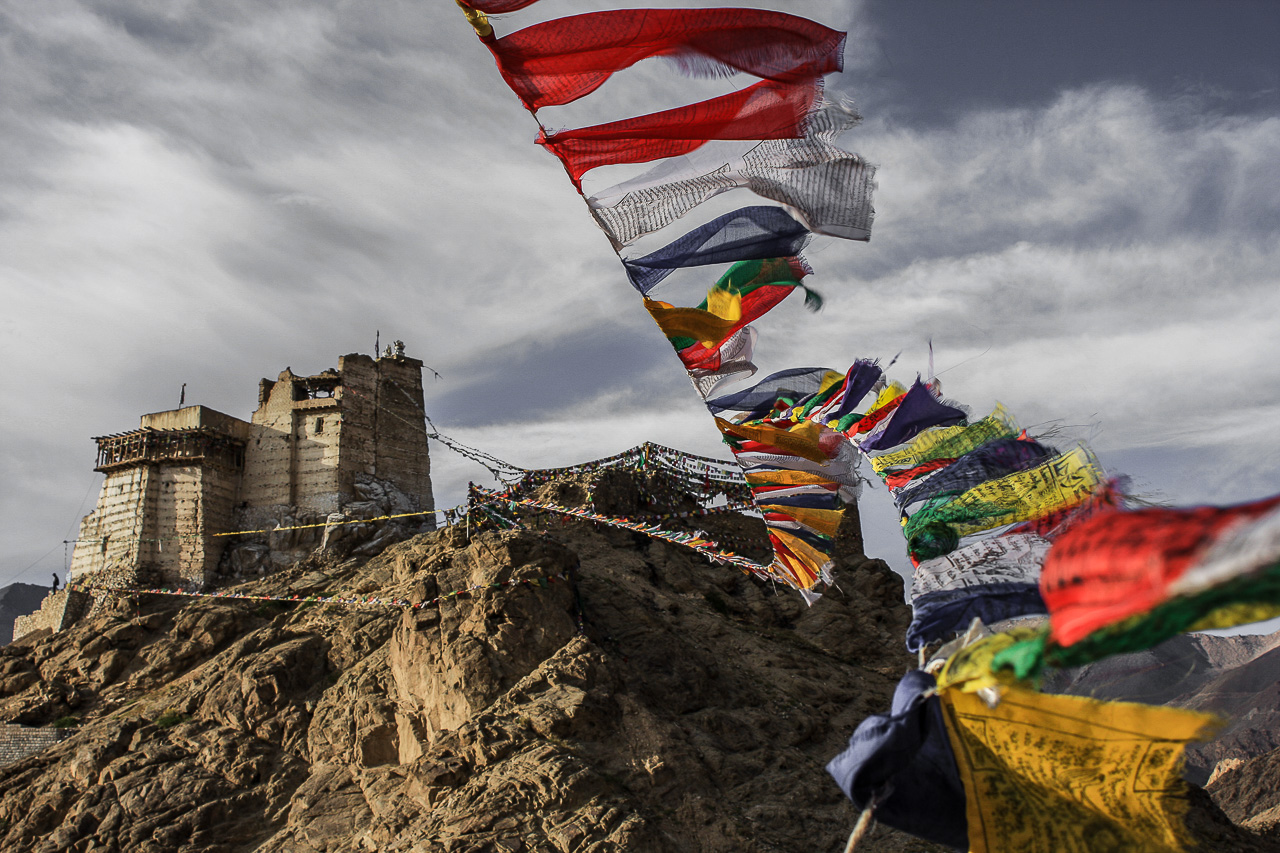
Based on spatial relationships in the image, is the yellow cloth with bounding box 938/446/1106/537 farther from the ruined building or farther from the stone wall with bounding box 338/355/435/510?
the stone wall with bounding box 338/355/435/510

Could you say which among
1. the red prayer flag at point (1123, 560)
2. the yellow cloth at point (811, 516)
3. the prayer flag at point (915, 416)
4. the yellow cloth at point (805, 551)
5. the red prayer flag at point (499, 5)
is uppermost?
the red prayer flag at point (499, 5)

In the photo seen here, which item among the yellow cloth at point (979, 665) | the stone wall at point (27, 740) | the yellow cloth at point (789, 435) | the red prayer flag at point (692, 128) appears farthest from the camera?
the stone wall at point (27, 740)

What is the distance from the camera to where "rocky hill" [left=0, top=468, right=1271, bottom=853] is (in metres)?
12.9

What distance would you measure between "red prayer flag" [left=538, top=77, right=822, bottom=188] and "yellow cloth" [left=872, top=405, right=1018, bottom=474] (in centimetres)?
333

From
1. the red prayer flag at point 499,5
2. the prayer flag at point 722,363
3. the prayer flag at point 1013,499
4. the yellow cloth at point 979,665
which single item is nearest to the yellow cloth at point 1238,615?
the yellow cloth at point 979,665

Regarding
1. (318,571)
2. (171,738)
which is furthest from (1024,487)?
(318,571)

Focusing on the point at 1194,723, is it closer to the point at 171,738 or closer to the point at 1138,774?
the point at 1138,774

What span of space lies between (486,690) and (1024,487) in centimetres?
1020

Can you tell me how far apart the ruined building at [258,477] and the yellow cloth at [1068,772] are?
25.2 metres

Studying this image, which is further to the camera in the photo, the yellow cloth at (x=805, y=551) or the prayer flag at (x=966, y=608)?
the yellow cloth at (x=805, y=551)

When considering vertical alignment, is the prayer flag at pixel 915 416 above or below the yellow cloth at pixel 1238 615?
above

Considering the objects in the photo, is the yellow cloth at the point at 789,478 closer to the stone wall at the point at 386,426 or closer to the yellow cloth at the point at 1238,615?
the yellow cloth at the point at 1238,615

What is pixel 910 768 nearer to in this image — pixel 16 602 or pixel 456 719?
pixel 456 719

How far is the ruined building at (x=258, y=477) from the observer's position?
28.2m
